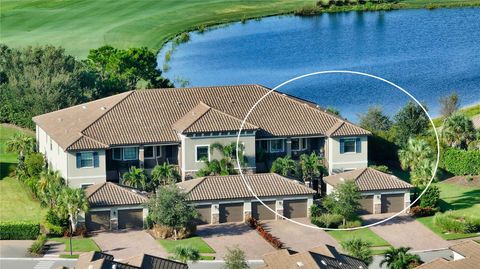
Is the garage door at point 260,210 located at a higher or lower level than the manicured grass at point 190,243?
higher

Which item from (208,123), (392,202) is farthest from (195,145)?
(392,202)

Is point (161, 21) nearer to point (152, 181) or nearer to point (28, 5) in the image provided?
point (28, 5)

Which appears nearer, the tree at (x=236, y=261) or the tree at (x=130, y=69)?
the tree at (x=236, y=261)

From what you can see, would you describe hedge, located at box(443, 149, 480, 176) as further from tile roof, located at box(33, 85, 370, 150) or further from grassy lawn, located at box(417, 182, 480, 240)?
tile roof, located at box(33, 85, 370, 150)

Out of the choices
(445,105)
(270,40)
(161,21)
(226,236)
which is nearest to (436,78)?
(445,105)

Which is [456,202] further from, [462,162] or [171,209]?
[171,209]

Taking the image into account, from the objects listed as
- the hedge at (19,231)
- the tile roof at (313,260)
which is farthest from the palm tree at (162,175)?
the tile roof at (313,260)

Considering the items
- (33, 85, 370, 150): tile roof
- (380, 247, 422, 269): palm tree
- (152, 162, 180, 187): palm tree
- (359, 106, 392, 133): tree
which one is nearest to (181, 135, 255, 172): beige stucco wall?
(33, 85, 370, 150): tile roof

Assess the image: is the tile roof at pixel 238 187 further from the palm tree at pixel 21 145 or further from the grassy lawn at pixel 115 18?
the grassy lawn at pixel 115 18
